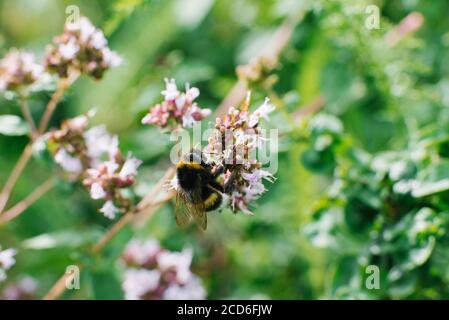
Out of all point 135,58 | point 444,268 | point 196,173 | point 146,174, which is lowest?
point 444,268

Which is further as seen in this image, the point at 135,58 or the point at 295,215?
the point at 135,58

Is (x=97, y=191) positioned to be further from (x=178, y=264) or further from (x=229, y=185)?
(x=178, y=264)

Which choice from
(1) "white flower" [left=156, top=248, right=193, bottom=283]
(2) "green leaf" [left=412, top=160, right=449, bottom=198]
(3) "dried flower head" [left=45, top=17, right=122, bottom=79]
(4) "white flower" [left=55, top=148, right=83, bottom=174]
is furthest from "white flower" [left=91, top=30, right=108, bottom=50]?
(2) "green leaf" [left=412, top=160, right=449, bottom=198]

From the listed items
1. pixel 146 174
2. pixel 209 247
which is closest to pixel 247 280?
pixel 209 247

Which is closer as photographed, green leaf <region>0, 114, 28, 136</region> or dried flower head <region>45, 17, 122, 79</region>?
dried flower head <region>45, 17, 122, 79</region>

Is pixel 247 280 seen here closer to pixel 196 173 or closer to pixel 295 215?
pixel 295 215

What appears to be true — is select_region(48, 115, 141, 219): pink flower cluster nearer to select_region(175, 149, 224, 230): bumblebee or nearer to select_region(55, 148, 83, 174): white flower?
select_region(55, 148, 83, 174): white flower

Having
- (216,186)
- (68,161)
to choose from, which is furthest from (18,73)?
(216,186)
